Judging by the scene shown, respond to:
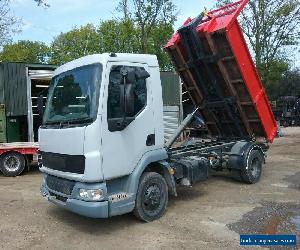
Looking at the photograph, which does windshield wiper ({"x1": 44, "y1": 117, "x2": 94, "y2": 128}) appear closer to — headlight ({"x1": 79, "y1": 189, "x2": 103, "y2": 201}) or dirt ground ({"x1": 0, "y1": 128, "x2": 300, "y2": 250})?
headlight ({"x1": 79, "y1": 189, "x2": 103, "y2": 201})

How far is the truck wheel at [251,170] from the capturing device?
28.6ft

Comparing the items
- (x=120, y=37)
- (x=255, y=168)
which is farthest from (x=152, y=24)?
(x=255, y=168)

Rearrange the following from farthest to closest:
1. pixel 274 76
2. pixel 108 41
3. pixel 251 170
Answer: pixel 108 41 < pixel 274 76 < pixel 251 170

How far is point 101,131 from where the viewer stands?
5.50 metres

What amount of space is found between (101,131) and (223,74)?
3754mm

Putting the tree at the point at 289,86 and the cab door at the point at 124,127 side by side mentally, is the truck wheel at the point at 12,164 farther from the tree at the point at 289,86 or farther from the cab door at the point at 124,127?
the tree at the point at 289,86

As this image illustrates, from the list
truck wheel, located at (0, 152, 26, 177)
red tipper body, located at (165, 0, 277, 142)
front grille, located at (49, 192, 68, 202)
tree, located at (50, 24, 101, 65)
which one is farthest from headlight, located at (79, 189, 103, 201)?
tree, located at (50, 24, 101, 65)

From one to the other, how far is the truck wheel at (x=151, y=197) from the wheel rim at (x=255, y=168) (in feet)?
10.4

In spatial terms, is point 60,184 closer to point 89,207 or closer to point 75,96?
point 89,207

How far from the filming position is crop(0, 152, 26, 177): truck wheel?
448 inches

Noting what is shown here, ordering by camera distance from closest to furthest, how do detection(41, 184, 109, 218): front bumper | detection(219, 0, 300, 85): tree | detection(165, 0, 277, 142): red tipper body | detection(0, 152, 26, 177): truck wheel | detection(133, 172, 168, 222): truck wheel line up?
detection(41, 184, 109, 218): front bumper, detection(133, 172, 168, 222): truck wheel, detection(165, 0, 277, 142): red tipper body, detection(0, 152, 26, 177): truck wheel, detection(219, 0, 300, 85): tree

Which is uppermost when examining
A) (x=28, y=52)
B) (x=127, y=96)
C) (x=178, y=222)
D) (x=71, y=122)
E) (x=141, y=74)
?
(x=28, y=52)

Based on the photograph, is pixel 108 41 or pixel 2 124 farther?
pixel 108 41

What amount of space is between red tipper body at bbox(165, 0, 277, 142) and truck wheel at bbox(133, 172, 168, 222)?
3.02 m
